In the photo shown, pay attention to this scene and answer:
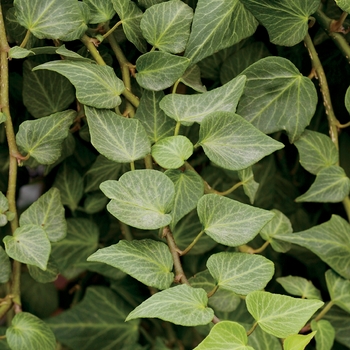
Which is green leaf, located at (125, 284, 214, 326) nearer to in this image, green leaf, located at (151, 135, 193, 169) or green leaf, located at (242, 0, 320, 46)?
green leaf, located at (151, 135, 193, 169)

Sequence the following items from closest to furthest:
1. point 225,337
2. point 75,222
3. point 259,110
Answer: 1. point 225,337
2. point 259,110
3. point 75,222

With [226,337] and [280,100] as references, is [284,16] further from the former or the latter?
[226,337]

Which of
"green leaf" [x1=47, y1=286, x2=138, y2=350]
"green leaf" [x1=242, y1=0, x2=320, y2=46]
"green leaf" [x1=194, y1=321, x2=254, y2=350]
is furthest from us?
"green leaf" [x1=47, y1=286, x2=138, y2=350]

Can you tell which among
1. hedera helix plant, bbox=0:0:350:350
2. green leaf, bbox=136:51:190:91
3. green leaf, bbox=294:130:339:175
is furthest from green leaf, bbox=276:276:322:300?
green leaf, bbox=136:51:190:91

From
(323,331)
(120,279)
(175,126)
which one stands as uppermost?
(175,126)

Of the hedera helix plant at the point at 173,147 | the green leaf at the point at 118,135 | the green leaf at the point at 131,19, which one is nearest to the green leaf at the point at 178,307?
the hedera helix plant at the point at 173,147

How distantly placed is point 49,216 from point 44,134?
0.07 meters

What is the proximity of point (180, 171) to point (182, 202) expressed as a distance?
0.08 feet

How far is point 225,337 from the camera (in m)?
0.33

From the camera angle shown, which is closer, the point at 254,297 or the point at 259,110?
the point at 254,297

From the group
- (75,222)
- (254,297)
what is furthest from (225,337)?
(75,222)

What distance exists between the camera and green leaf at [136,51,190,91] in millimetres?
404

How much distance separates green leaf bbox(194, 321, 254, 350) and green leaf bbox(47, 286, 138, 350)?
11.6 inches

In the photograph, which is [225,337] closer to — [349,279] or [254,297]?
[254,297]
